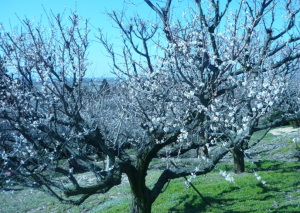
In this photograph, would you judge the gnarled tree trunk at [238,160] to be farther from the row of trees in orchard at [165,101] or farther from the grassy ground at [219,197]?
the row of trees in orchard at [165,101]

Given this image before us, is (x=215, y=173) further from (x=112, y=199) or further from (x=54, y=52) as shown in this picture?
(x=54, y=52)

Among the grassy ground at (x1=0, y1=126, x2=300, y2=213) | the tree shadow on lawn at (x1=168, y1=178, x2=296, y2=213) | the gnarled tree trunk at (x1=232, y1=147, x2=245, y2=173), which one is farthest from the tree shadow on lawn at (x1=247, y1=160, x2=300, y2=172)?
the tree shadow on lawn at (x1=168, y1=178, x2=296, y2=213)

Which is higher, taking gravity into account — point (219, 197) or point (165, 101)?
point (165, 101)

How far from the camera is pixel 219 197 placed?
421 inches

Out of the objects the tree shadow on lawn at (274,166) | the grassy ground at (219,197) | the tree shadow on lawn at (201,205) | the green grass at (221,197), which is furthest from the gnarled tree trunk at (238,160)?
the tree shadow on lawn at (201,205)

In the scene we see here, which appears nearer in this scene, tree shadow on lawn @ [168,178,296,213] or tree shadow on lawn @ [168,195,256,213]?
tree shadow on lawn @ [168,178,296,213]

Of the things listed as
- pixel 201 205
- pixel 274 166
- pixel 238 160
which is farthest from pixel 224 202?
pixel 274 166

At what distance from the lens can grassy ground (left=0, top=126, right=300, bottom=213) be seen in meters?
Result: 9.63

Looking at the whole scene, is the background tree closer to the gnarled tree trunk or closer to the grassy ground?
the grassy ground

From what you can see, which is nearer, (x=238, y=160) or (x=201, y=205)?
(x=201, y=205)

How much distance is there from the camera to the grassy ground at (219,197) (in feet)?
31.6

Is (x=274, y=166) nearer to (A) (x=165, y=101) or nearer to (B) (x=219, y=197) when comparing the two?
(B) (x=219, y=197)

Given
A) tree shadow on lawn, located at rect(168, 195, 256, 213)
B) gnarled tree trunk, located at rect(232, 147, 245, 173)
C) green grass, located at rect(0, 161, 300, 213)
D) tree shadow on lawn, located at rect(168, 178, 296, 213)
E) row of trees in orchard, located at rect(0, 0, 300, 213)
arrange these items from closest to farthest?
row of trees in orchard, located at rect(0, 0, 300, 213) < tree shadow on lawn, located at rect(168, 178, 296, 213) < green grass, located at rect(0, 161, 300, 213) < tree shadow on lawn, located at rect(168, 195, 256, 213) < gnarled tree trunk, located at rect(232, 147, 245, 173)

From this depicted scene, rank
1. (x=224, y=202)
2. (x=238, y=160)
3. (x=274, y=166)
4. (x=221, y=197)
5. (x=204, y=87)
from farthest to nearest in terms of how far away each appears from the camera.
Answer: (x=274, y=166)
(x=238, y=160)
(x=221, y=197)
(x=224, y=202)
(x=204, y=87)
